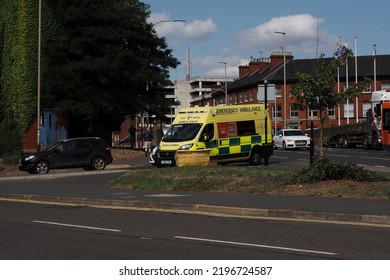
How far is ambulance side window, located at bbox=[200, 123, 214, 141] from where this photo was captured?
95.0 ft

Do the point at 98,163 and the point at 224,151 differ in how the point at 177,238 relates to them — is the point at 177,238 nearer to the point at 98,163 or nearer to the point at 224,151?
the point at 224,151

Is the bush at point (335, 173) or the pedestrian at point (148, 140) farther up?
the pedestrian at point (148, 140)

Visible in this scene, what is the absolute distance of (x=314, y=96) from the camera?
78.9 ft

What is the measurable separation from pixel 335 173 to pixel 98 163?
56.7 ft

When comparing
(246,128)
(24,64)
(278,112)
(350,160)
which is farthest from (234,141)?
(278,112)

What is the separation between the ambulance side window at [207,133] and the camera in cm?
2894

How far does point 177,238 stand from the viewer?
1112 centimetres

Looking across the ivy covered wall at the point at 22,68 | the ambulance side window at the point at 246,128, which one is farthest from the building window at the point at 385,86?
the ambulance side window at the point at 246,128

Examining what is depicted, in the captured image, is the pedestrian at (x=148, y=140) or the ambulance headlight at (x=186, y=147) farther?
the pedestrian at (x=148, y=140)

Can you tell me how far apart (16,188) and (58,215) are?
8610 millimetres

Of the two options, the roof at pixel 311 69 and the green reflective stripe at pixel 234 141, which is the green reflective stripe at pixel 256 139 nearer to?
the green reflective stripe at pixel 234 141

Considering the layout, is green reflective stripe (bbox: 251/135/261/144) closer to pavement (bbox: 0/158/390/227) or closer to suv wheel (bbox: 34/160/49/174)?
pavement (bbox: 0/158/390/227)

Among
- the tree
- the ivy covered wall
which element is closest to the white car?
the ivy covered wall

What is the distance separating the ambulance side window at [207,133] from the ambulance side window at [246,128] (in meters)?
1.68
